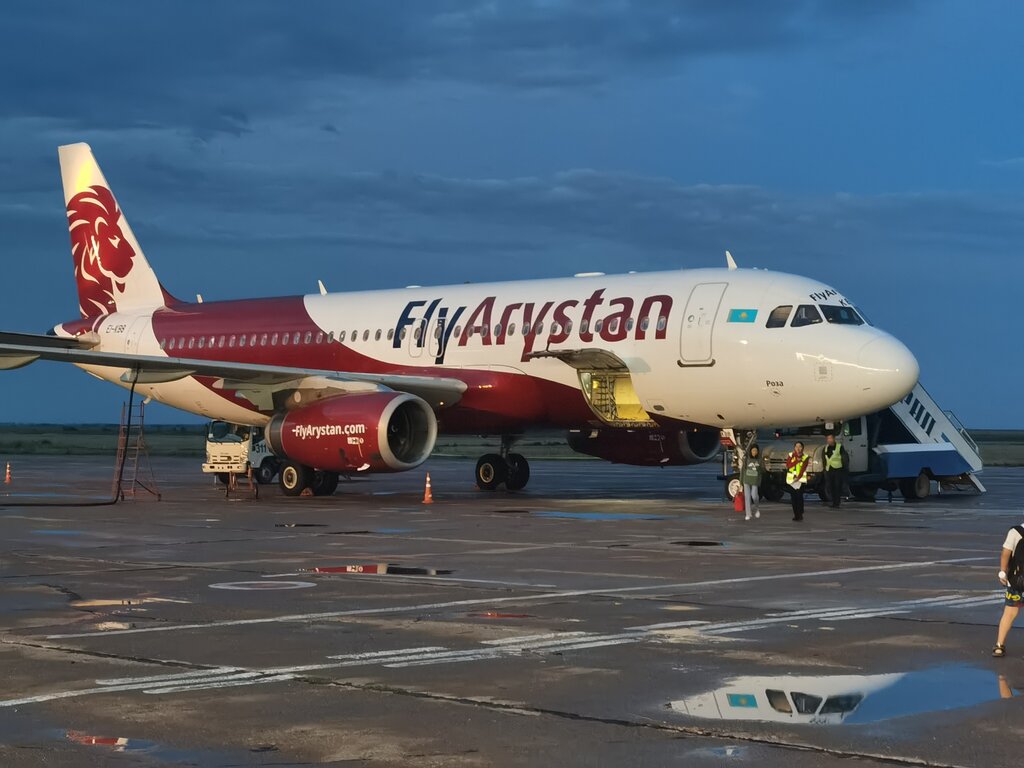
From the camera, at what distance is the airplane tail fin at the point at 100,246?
37.8m

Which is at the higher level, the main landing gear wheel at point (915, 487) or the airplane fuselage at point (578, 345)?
the airplane fuselage at point (578, 345)

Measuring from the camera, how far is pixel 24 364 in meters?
27.4

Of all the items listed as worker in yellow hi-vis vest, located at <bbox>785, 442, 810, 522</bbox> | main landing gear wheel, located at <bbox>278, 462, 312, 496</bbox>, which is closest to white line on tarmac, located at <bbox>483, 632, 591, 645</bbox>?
worker in yellow hi-vis vest, located at <bbox>785, 442, 810, 522</bbox>

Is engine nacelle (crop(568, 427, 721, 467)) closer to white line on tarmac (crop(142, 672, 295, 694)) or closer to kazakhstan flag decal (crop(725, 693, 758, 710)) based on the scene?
white line on tarmac (crop(142, 672, 295, 694))

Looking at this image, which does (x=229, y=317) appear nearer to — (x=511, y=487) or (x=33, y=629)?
(x=511, y=487)

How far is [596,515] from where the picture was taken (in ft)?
78.8

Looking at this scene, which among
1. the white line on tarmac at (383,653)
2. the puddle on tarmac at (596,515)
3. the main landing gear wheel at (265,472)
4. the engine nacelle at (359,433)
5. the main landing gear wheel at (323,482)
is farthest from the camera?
the main landing gear wheel at (265,472)

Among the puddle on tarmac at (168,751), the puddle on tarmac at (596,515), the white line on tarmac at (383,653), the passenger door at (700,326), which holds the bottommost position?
the puddle on tarmac at (168,751)

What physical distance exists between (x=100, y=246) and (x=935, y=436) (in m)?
22.0

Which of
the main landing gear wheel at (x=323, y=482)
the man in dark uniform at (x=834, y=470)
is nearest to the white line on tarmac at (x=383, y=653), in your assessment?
the man in dark uniform at (x=834, y=470)

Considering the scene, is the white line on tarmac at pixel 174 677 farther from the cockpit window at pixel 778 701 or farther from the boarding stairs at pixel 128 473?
the boarding stairs at pixel 128 473

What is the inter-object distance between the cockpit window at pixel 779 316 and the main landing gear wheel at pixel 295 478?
1042 cm

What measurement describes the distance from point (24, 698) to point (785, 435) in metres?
22.5

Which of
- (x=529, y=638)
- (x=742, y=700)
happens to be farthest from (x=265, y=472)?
(x=742, y=700)
